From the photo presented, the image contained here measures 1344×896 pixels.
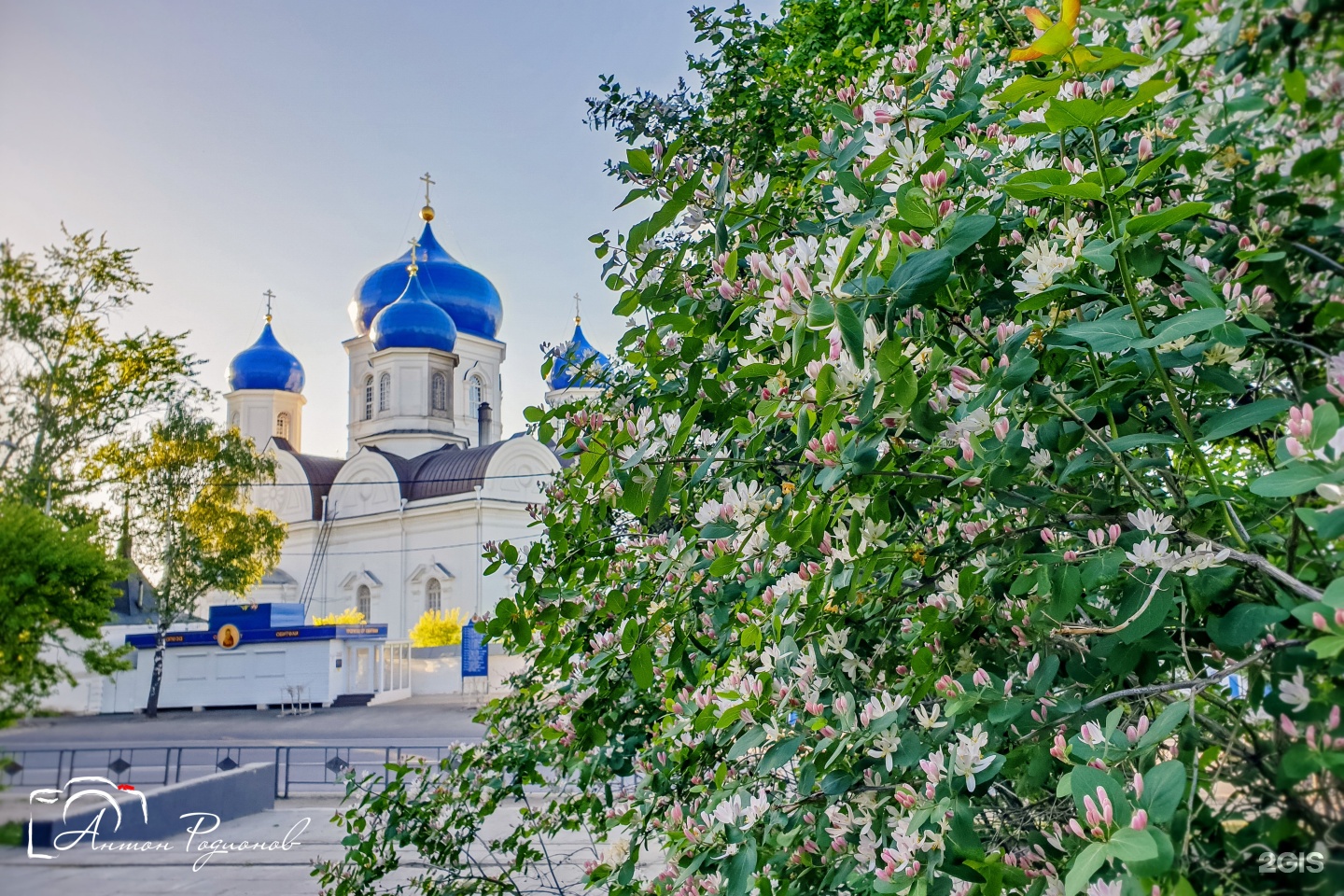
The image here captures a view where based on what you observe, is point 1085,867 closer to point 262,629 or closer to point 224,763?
point 224,763

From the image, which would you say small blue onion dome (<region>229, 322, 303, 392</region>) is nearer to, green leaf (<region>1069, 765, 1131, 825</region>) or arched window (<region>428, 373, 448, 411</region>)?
arched window (<region>428, 373, 448, 411</region>)

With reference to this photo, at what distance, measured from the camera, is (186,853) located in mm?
6531

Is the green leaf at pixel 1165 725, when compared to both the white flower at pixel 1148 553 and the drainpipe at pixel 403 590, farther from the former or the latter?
the drainpipe at pixel 403 590

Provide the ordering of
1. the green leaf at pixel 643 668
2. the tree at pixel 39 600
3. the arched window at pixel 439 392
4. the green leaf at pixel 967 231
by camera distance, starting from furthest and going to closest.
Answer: the arched window at pixel 439 392 → the tree at pixel 39 600 → the green leaf at pixel 643 668 → the green leaf at pixel 967 231

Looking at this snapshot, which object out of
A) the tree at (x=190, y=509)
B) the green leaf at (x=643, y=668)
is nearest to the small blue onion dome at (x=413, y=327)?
the tree at (x=190, y=509)

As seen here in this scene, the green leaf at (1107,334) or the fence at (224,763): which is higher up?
the green leaf at (1107,334)

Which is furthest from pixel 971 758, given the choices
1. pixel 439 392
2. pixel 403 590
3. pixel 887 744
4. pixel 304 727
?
pixel 439 392

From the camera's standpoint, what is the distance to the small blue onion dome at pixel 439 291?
30016 millimetres

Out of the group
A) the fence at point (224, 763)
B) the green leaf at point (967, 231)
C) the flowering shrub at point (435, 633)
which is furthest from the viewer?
the flowering shrub at point (435, 633)

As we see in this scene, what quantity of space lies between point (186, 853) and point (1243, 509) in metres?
7.74

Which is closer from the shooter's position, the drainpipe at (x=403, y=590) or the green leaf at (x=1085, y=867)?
the green leaf at (x=1085, y=867)

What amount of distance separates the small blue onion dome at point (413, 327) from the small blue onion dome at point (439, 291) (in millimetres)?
911

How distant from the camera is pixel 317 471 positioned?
29047 millimetres

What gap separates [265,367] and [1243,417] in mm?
30109
